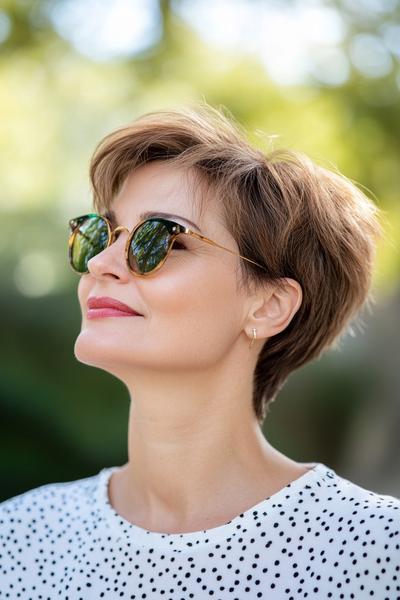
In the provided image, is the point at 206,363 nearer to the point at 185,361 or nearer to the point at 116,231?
the point at 185,361

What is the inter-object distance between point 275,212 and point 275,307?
29 cm

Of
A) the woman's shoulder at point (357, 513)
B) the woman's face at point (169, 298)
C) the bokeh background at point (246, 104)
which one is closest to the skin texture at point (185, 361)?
the woman's face at point (169, 298)

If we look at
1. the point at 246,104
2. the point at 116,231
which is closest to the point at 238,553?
the point at 116,231

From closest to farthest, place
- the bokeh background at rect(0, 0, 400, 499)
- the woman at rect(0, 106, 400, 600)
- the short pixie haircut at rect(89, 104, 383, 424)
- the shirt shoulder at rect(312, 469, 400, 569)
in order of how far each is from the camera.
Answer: the shirt shoulder at rect(312, 469, 400, 569) < the woman at rect(0, 106, 400, 600) < the short pixie haircut at rect(89, 104, 383, 424) < the bokeh background at rect(0, 0, 400, 499)

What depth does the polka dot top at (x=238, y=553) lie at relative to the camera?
2250 mm

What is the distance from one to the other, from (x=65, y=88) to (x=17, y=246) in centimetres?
186

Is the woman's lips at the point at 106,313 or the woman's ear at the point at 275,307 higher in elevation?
the woman's ear at the point at 275,307

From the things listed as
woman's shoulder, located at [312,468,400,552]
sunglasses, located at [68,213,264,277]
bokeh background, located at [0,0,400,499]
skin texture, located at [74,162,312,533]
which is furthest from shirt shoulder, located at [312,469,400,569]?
bokeh background, located at [0,0,400,499]

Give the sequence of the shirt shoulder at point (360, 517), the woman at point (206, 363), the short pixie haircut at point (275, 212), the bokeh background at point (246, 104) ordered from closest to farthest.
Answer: the shirt shoulder at point (360, 517) → the woman at point (206, 363) → the short pixie haircut at point (275, 212) → the bokeh background at point (246, 104)

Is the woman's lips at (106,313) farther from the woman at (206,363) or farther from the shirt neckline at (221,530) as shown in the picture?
the shirt neckline at (221,530)

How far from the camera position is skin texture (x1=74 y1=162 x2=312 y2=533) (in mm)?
2449

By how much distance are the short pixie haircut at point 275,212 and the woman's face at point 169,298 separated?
0.21ft

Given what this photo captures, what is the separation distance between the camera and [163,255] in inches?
97.1

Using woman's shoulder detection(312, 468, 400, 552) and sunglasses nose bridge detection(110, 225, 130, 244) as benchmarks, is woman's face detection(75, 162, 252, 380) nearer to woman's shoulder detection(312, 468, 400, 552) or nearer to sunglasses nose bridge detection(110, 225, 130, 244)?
sunglasses nose bridge detection(110, 225, 130, 244)
